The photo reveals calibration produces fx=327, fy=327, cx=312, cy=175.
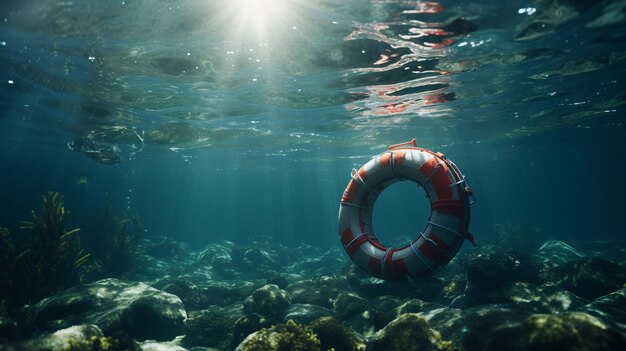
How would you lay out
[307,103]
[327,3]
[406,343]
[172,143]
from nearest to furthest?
1. [406,343]
2. [327,3]
3. [307,103]
4. [172,143]

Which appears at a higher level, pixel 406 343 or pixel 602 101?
pixel 602 101

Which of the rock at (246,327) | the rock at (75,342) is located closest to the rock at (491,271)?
the rock at (246,327)

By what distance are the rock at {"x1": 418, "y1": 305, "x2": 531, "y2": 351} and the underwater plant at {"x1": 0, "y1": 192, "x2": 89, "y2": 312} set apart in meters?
12.5

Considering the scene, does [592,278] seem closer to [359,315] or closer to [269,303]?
[359,315]

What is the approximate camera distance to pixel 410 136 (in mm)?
27359

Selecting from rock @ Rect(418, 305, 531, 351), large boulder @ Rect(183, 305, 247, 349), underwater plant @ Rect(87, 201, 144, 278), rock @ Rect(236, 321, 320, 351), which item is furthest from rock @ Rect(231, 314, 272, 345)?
underwater plant @ Rect(87, 201, 144, 278)

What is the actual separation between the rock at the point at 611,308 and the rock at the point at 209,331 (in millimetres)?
9404

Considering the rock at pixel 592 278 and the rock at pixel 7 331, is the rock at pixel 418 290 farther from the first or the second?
the rock at pixel 7 331

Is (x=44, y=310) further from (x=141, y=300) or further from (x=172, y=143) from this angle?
(x=172, y=143)

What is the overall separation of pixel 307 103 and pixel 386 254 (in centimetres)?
1177

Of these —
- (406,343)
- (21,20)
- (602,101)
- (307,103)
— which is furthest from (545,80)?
(21,20)

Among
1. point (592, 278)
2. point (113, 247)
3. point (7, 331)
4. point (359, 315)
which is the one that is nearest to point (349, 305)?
point (359, 315)

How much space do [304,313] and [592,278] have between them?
924 cm

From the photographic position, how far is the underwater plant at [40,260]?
1102cm
